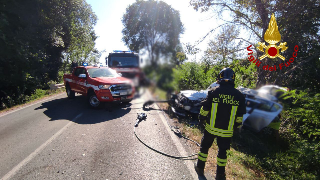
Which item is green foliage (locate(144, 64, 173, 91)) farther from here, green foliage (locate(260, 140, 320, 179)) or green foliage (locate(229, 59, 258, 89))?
green foliage (locate(229, 59, 258, 89))

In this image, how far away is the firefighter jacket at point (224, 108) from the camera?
3.08 m

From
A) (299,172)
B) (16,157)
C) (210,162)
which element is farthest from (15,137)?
(299,172)

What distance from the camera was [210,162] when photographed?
12.3 ft

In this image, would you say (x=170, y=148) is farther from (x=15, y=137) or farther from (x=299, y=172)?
(x=15, y=137)

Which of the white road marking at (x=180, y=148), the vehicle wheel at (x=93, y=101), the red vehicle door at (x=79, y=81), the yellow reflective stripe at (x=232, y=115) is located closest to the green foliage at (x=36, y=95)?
the red vehicle door at (x=79, y=81)

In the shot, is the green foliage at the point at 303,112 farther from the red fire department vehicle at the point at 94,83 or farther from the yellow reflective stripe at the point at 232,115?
the red fire department vehicle at the point at 94,83

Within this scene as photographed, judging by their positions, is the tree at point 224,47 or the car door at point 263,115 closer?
the car door at point 263,115

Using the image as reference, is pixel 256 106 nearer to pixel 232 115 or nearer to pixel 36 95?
pixel 232 115

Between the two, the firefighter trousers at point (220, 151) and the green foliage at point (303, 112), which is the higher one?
the green foliage at point (303, 112)

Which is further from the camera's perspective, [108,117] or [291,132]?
[108,117]

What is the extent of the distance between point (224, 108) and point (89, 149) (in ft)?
10.6

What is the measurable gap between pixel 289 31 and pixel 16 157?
26.0ft

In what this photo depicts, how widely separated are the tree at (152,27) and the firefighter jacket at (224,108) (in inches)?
65.7

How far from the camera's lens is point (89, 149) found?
4.20m
